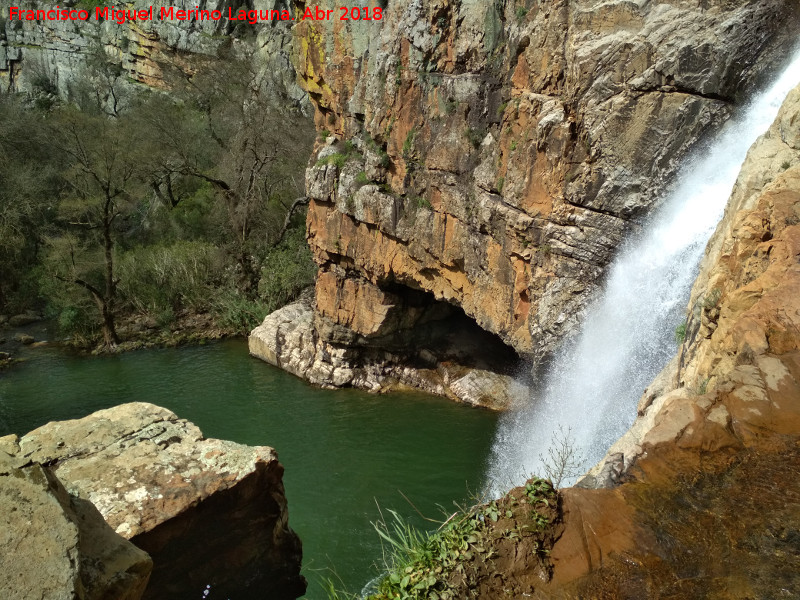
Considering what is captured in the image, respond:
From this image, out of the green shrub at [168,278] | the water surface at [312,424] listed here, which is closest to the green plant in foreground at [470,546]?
the water surface at [312,424]

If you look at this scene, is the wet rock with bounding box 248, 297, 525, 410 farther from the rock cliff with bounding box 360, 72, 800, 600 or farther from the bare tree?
the rock cliff with bounding box 360, 72, 800, 600

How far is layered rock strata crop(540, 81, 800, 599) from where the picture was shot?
322 centimetres

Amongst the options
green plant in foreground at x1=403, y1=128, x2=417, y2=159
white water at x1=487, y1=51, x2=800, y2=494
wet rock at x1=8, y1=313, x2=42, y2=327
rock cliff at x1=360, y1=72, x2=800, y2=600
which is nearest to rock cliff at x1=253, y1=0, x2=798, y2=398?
green plant in foreground at x1=403, y1=128, x2=417, y2=159

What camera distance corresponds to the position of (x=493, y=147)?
11961 millimetres

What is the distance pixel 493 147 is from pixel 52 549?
1080 cm

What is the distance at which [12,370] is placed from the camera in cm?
1894

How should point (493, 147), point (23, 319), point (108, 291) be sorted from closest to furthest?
point (493, 147) < point (108, 291) < point (23, 319)

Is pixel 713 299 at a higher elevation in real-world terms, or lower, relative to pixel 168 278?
higher

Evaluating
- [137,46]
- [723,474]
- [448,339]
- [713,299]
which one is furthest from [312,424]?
[137,46]

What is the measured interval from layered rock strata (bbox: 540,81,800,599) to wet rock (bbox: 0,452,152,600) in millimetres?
2366

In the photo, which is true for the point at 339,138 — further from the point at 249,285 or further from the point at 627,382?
the point at 627,382

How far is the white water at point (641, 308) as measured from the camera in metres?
8.46

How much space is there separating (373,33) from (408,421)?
9.89 m

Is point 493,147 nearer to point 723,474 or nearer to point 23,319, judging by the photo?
point 723,474
